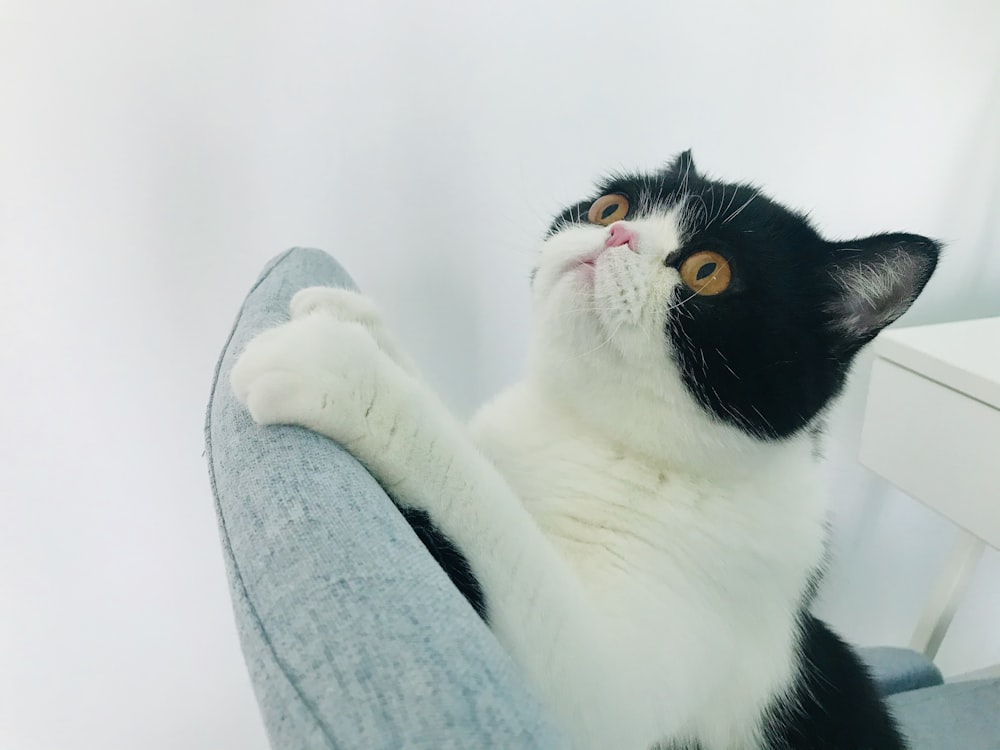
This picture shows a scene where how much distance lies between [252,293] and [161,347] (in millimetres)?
421

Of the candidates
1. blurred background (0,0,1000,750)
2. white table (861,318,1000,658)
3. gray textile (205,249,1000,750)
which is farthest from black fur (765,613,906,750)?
blurred background (0,0,1000,750)

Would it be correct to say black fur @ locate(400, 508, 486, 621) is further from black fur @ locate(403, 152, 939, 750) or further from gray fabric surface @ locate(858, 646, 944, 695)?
gray fabric surface @ locate(858, 646, 944, 695)

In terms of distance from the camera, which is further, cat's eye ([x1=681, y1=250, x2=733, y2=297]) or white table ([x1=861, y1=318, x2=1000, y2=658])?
white table ([x1=861, y1=318, x2=1000, y2=658])

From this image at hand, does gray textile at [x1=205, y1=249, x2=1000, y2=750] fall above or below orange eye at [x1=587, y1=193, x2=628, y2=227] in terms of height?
below

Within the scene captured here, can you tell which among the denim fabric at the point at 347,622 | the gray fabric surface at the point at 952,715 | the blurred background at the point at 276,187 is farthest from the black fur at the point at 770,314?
the gray fabric surface at the point at 952,715

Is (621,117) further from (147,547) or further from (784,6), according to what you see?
(147,547)

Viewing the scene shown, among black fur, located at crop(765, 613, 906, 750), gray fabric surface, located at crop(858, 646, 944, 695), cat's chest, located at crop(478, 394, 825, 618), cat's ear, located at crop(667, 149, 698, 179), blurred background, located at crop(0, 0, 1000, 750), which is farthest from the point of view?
gray fabric surface, located at crop(858, 646, 944, 695)

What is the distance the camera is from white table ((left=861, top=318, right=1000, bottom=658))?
0.99 m

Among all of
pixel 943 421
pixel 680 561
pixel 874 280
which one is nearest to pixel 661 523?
pixel 680 561

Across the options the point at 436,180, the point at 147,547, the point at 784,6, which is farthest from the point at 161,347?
the point at 784,6

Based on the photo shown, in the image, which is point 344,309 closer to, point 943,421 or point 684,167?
point 684,167

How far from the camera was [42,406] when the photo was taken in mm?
1066

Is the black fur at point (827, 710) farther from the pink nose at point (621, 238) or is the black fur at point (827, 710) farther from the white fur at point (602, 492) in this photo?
the pink nose at point (621, 238)

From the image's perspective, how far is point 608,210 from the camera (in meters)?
0.79
